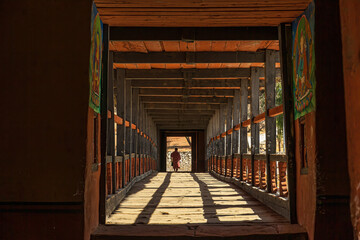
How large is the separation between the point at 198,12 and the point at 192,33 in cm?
99

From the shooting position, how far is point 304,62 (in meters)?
4.66

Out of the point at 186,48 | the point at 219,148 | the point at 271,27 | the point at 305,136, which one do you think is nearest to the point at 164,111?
the point at 219,148

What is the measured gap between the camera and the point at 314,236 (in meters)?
4.21

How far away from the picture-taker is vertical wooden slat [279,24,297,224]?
5.05m

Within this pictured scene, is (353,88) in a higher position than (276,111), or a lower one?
lower

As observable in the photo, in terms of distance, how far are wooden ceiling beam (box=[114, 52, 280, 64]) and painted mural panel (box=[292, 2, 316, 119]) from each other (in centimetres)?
321

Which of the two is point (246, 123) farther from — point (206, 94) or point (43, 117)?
point (43, 117)

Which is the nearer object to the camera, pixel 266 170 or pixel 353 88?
pixel 353 88

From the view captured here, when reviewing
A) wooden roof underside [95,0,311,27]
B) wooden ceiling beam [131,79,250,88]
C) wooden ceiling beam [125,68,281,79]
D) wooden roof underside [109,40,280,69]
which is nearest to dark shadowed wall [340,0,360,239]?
wooden roof underside [95,0,311,27]

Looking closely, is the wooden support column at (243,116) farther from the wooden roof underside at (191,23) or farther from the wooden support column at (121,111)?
the wooden support column at (121,111)

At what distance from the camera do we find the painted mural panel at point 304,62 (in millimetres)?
4355

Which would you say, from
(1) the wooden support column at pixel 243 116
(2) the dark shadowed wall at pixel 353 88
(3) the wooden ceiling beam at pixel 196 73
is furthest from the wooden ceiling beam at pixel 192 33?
(1) the wooden support column at pixel 243 116

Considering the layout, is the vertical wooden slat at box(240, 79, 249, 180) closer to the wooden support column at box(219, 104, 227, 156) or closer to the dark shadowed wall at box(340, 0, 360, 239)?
the wooden support column at box(219, 104, 227, 156)

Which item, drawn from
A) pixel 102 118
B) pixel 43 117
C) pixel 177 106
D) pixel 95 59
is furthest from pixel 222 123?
pixel 43 117
